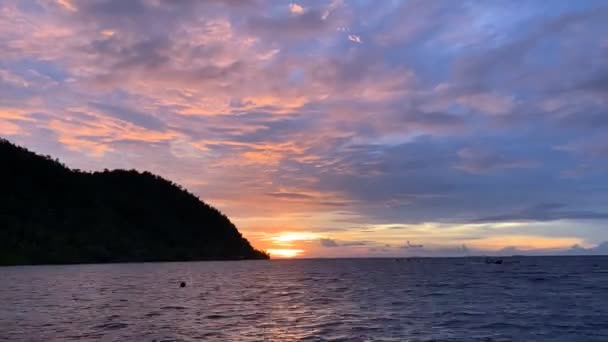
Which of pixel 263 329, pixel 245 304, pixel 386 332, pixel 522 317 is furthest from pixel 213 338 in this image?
pixel 522 317

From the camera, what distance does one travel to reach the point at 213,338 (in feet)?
155

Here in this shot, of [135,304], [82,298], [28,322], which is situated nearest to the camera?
[28,322]

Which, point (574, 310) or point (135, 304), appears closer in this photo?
point (574, 310)

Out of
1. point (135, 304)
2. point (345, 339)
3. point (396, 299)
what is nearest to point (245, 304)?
point (135, 304)

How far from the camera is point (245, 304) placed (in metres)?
77.2

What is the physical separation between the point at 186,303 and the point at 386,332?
1462 inches

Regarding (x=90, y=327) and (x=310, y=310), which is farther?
(x=310, y=310)

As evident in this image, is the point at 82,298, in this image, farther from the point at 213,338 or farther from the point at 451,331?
the point at 451,331

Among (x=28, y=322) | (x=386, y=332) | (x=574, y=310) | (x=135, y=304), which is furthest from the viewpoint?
(x=135, y=304)

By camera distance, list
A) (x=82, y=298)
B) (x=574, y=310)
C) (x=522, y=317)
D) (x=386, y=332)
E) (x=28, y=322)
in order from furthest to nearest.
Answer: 1. (x=82, y=298)
2. (x=574, y=310)
3. (x=522, y=317)
4. (x=28, y=322)
5. (x=386, y=332)

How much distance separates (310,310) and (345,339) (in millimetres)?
22625

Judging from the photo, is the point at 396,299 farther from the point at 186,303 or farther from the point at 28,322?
the point at 28,322

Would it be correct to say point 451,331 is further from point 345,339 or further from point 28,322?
point 28,322

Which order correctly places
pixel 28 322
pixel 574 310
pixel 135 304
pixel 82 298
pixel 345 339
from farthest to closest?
pixel 82 298 < pixel 135 304 < pixel 574 310 < pixel 28 322 < pixel 345 339
